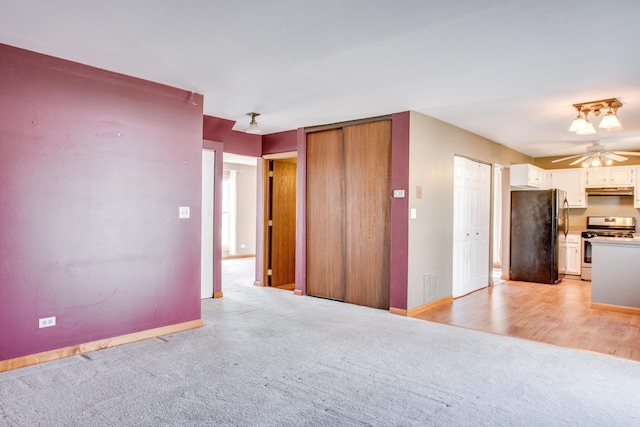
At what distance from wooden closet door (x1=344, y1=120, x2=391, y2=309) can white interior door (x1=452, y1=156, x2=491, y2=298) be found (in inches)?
49.7

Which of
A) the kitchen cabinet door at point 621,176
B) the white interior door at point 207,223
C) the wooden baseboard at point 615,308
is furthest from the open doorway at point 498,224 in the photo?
the white interior door at point 207,223

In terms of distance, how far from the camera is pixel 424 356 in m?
3.36

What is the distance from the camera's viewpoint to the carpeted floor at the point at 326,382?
2.36 metres

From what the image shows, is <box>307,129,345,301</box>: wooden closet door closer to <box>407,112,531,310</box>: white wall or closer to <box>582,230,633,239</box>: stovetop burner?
<box>407,112,531,310</box>: white wall

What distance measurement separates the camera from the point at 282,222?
6699mm

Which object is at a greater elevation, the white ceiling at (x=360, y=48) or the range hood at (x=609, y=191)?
the white ceiling at (x=360, y=48)

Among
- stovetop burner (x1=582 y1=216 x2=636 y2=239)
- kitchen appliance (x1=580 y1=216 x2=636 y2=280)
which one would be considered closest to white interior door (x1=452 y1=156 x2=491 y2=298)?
kitchen appliance (x1=580 y1=216 x2=636 y2=280)

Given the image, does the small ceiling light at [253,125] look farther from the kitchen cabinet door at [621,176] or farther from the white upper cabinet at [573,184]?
the kitchen cabinet door at [621,176]

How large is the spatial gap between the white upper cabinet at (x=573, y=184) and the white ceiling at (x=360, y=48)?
3.48 meters

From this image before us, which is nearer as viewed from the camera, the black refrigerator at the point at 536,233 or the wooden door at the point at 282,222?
the wooden door at the point at 282,222

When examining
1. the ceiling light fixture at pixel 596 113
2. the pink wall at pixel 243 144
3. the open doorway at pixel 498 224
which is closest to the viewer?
the ceiling light fixture at pixel 596 113

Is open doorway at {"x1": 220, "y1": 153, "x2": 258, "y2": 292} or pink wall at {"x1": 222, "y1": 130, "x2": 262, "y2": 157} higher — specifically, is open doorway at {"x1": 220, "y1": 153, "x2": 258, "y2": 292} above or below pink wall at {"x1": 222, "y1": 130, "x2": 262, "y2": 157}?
below

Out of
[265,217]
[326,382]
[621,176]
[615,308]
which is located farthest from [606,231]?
[326,382]

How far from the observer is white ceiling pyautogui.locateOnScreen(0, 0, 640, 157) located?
2428mm
